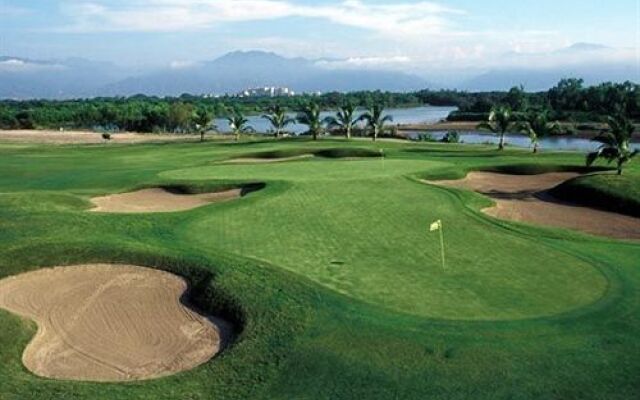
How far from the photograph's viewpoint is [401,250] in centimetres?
1823

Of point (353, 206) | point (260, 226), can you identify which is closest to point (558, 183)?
point (353, 206)

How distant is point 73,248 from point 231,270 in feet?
16.9

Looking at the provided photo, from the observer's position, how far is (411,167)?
35.5 meters

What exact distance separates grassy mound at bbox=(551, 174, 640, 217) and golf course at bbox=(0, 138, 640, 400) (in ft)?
0.31

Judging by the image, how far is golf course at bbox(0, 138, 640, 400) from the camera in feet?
36.3

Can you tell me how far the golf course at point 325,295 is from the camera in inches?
436

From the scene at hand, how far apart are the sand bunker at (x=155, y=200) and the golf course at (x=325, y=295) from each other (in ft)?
0.74

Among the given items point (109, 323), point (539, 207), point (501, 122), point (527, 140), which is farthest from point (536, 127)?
point (527, 140)

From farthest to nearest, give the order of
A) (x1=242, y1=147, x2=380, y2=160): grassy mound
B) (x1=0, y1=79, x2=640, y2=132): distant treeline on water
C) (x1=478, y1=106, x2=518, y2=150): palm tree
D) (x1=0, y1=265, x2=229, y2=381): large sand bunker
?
1. (x1=0, y1=79, x2=640, y2=132): distant treeline on water
2. (x1=478, y1=106, x2=518, y2=150): palm tree
3. (x1=242, y1=147, x2=380, y2=160): grassy mound
4. (x1=0, y1=265, x2=229, y2=381): large sand bunker

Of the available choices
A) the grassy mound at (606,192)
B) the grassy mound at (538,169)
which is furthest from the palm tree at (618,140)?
the grassy mound at (538,169)

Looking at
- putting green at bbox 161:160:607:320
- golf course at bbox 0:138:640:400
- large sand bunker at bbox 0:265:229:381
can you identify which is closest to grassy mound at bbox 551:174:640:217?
golf course at bbox 0:138:640:400

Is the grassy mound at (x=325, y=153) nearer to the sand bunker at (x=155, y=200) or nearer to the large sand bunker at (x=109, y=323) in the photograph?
the sand bunker at (x=155, y=200)

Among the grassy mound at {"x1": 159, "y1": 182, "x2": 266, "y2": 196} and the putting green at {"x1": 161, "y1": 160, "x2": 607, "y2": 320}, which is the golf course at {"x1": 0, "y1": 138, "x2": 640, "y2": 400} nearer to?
the putting green at {"x1": 161, "y1": 160, "x2": 607, "y2": 320}

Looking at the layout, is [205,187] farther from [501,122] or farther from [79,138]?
[79,138]
